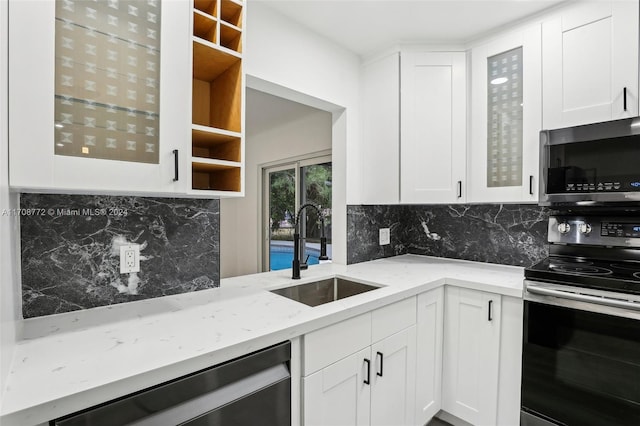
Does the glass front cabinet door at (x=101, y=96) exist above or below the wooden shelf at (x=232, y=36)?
below

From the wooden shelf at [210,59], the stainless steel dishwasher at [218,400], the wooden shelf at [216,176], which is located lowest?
the stainless steel dishwasher at [218,400]

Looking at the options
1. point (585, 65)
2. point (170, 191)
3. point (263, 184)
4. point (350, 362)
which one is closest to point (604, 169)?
point (585, 65)

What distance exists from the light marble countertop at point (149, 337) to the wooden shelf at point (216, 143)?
64 cm

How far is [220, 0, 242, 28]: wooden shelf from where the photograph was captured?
1.31 m

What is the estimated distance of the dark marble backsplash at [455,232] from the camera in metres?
2.14

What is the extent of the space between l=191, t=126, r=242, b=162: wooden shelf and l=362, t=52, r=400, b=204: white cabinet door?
1163 millimetres

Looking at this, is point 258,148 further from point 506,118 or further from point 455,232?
point 506,118

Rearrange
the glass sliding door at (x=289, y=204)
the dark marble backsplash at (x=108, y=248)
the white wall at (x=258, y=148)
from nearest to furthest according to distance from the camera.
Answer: the dark marble backsplash at (x=108, y=248) < the white wall at (x=258, y=148) < the glass sliding door at (x=289, y=204)

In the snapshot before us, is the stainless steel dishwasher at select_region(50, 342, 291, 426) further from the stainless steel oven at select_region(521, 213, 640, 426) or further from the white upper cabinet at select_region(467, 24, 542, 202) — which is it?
the white upper cabinet at select_region(467, 24, 542, 202)

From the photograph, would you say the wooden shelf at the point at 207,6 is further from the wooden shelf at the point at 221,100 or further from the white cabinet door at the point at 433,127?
the white cabinet door at the point at 433,127

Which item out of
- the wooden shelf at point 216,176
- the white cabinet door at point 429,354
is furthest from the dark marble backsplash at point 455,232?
the wooden shelf at point 216,176

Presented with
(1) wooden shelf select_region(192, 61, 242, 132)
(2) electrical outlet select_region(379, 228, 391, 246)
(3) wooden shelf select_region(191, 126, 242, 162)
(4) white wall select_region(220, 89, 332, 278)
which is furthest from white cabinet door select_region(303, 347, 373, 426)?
(4) white wall select_region(220, 89, 332, 278)

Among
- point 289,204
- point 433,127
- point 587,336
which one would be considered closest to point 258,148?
point 289,204

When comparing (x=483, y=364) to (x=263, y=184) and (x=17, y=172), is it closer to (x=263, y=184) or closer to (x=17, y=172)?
(x=17, y=172)
